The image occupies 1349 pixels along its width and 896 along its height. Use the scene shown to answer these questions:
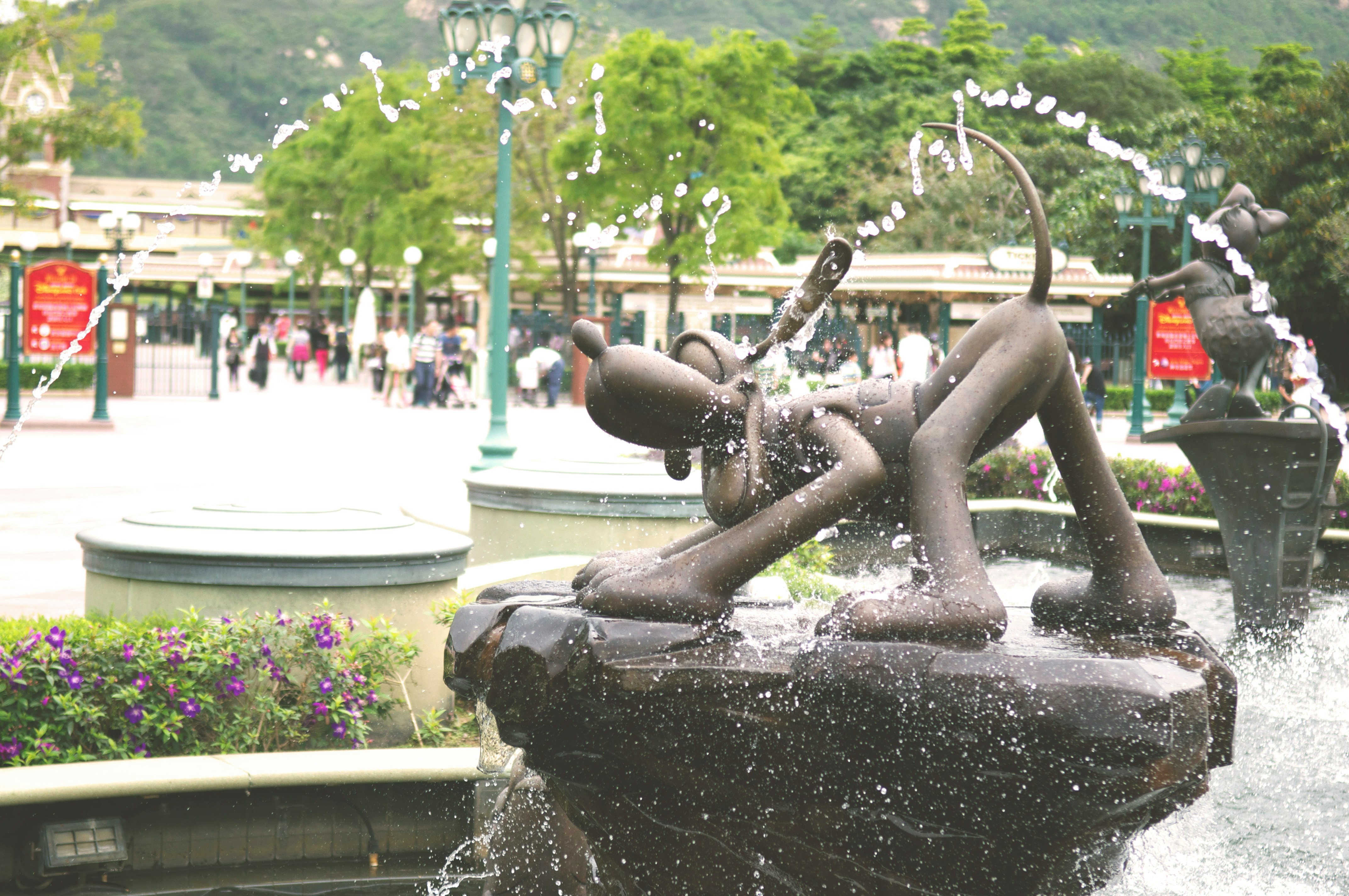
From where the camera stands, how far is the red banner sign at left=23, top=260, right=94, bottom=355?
781 inches

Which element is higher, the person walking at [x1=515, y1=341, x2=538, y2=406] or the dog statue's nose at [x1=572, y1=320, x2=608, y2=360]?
the dog statue's nose at [x1=572, y1=320, x2=608, y2=360]

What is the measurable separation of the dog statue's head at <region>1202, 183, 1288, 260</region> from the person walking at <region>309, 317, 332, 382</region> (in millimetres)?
33537

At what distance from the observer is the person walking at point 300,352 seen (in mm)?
38219

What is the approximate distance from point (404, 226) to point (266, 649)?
121 ft

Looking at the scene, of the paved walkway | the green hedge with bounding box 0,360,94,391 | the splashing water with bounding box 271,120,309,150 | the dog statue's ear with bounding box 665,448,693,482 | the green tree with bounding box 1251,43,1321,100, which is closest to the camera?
the dog statue's ear with bounding box 665,448,693,482

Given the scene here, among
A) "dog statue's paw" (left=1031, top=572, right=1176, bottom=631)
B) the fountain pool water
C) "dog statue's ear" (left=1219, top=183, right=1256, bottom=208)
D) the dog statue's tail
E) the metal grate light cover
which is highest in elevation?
"dog statue's ear" (left=1219, top=183, right=1256, bottom=208)

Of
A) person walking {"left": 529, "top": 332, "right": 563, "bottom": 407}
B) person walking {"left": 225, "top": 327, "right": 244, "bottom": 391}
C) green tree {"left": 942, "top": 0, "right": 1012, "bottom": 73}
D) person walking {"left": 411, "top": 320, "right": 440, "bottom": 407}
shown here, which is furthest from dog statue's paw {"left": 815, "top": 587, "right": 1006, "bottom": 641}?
green tree {"left": 942, "top": 0, "right": 1012, "bottom": 73}

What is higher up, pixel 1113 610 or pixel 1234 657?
pixel 1113 610

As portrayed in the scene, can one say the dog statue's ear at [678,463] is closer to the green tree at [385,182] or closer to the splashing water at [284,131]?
the splashing water at [284,131]

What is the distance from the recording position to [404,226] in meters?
39.8

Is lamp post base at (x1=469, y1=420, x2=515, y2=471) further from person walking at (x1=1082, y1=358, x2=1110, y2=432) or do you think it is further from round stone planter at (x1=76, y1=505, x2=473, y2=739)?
person walking at (x1=1082, y1=358, x2=1110, y2=432)

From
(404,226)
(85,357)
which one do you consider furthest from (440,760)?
(404,226)

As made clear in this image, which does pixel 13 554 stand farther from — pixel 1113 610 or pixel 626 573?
pixel 1113 610

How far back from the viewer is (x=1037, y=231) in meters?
2.88
